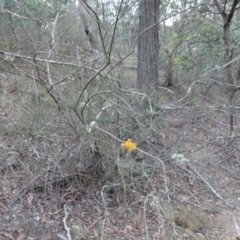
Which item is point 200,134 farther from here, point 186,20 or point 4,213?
point 4,213

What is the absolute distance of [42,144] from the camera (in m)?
3.96

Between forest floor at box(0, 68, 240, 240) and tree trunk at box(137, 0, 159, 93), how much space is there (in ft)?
5.36

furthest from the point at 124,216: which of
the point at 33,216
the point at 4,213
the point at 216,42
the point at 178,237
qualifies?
the point at 216,42

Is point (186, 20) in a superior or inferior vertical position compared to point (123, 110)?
superior

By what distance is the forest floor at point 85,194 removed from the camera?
119 inches

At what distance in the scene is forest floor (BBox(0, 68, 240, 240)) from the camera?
3.02 meters

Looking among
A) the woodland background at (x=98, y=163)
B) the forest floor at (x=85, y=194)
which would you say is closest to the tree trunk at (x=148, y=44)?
the woodland background at (x=98, y=163)

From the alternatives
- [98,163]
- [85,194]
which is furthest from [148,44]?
[85,194]

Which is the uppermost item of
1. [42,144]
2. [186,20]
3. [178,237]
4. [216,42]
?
[186,20]

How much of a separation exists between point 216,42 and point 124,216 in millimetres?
4438

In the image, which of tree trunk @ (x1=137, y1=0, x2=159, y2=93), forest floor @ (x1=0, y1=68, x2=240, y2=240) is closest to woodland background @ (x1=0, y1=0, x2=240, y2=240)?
forest floor @ (x1=0, y1=68, x2=240, y2=240)

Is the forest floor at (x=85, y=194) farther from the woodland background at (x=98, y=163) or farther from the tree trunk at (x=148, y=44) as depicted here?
the tree trunk at (x=148, y=44)

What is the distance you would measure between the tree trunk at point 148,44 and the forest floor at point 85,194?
1.63 metres

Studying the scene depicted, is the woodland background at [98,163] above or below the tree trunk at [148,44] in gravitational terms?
below
